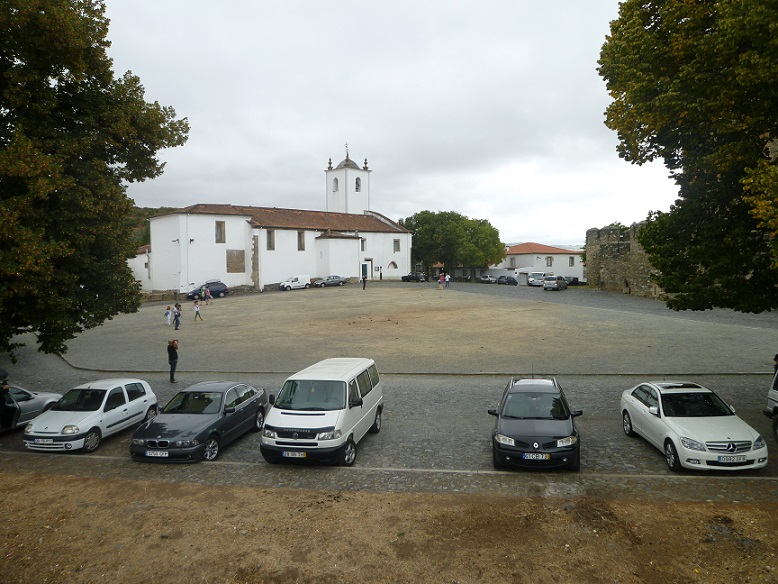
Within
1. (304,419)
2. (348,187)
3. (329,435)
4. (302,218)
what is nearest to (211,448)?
(304,419)

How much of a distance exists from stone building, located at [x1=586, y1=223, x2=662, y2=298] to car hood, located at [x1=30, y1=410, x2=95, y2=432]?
3770cm

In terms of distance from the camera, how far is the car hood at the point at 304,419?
973 cm

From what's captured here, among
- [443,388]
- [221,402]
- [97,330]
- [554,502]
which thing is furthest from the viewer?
[97,330]

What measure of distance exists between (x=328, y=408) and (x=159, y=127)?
8695mm

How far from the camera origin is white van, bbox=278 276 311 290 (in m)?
55.7

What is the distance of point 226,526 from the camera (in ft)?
24.9

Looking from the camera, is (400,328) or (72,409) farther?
(400,328)

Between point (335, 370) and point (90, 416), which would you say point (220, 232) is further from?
point (335, 370)

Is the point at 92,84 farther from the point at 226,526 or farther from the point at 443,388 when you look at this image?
the point at 443,388

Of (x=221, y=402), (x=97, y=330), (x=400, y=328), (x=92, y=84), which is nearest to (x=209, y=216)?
(x=97, y=330)

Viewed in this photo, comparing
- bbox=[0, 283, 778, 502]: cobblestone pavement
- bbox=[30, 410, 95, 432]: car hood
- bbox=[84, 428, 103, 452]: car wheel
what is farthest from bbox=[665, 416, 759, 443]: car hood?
bbox=[30, 410, 95, 432]: car hood

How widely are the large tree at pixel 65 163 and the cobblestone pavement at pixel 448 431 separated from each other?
139 inches

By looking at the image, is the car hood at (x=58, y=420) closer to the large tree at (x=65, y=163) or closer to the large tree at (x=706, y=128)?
the large tree at (x=65, y=163)

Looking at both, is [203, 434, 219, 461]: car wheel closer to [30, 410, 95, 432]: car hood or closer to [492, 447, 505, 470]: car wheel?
[30, 410, 95, 432]: car hood
